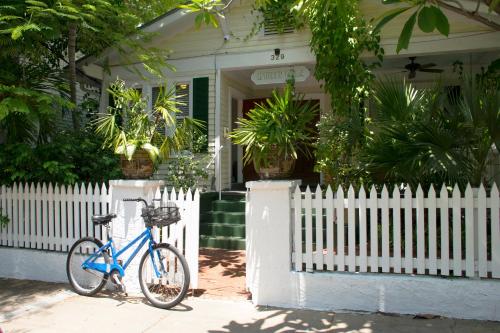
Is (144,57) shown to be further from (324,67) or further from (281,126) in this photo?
(281,126)

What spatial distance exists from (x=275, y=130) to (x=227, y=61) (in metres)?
4.57

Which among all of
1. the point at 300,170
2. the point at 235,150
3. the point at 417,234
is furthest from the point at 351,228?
the point at 300,170

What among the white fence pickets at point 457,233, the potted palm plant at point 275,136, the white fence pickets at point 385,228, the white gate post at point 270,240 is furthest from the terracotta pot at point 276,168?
the white fence pickets at point 457,233

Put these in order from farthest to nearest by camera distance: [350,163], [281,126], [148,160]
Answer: [350,163], [148,160], [281,126]

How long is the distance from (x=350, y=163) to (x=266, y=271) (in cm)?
Result: 272

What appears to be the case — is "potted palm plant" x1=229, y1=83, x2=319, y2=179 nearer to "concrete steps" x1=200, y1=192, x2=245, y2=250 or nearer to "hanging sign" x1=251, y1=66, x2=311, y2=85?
"concrete steps" x1=200, y1=192, x2=245, y2=250

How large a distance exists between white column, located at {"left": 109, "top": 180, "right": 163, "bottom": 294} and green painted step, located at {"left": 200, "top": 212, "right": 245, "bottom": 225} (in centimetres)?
262

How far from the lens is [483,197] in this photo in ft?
14.6

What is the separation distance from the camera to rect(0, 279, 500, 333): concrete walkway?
4.41 meters

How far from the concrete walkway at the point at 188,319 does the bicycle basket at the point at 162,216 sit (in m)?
0.96

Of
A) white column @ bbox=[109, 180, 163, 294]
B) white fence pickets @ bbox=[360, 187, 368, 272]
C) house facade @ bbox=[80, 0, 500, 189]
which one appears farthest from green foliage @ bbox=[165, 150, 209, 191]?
white fence pickets @ bbox=[360, 187, 368, 272]

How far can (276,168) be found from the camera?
5.44 metres

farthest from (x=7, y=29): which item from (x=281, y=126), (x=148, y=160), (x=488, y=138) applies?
(x=488, y=138)

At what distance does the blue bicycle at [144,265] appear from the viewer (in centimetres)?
502
